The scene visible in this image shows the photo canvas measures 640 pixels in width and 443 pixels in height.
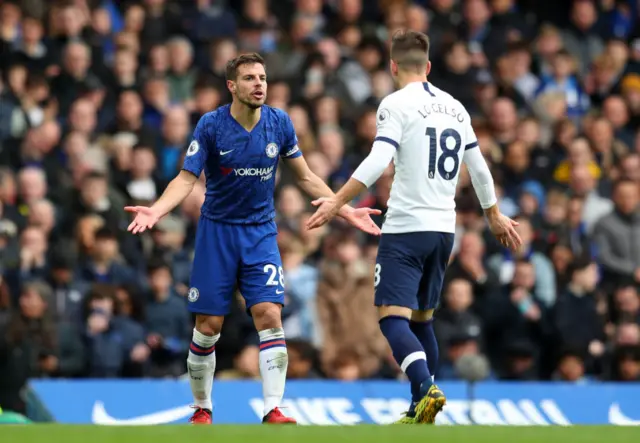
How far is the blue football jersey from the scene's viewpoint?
11.2 meters

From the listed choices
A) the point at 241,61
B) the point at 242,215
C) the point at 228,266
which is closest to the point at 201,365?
the point at 228,266

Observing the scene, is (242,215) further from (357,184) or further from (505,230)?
(505,230)

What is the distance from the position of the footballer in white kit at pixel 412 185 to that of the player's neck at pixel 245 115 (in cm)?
87

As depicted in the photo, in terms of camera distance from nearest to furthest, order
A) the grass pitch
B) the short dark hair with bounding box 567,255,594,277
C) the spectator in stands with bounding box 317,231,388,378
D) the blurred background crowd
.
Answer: the grass pitch, the blurred background crowd, the spectator in stands with bounding box 317,231,388,378, the short dark hair with bounding box 567,255,594,277

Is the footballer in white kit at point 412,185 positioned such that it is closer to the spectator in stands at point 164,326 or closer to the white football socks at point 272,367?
the white football socks at point 272,367

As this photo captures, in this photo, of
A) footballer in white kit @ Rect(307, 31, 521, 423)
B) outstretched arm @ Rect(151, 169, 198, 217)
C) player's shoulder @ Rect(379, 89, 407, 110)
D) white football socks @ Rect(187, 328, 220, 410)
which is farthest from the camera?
white football socks @ Rect(187, 328, 220, 410)

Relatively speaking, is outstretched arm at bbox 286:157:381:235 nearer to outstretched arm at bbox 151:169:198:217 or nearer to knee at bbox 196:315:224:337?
outstretched arm at bbox 151:169:198:217

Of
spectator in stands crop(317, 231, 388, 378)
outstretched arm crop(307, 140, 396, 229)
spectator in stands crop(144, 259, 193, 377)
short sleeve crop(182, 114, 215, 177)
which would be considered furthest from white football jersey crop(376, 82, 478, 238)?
spectator in stands crop(317, 231, 388, 378)

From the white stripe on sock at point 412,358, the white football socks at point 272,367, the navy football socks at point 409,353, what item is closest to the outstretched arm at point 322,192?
the navy football socks at point 409,353

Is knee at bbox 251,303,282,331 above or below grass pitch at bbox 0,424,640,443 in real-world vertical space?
above

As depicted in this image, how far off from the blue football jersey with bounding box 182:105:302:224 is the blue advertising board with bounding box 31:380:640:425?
3.05 metres

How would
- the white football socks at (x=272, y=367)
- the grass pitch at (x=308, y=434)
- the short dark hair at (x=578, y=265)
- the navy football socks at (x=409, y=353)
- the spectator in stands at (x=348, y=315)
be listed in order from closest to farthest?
the grass pitch at (x=308, y=434) < the navy football socks at (x=409, y=353) < the white football socks at (x=272, y=367) < the spectator in stands at (x=348, y=315) < the short dark hair at (x=578, y=265)

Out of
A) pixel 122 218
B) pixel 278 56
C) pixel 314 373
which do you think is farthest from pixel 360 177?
pixel 278 56

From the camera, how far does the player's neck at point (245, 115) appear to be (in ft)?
Result: 37.0
